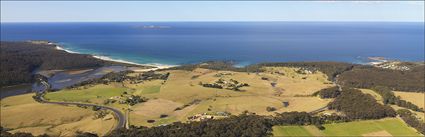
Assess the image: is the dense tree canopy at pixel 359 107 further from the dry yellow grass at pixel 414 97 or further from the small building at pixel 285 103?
the dry yellow grass at pixel 414 97

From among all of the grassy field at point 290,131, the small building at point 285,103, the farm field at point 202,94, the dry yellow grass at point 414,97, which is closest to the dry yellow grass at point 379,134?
the grassy field at point 290,131

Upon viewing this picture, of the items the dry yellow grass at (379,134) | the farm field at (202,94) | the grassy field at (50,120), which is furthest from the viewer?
the farm field at (202,94)

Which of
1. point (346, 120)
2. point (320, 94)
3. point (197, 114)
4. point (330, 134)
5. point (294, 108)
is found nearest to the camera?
point (330, 134)

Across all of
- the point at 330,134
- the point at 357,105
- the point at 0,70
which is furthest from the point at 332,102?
the point at 0,70

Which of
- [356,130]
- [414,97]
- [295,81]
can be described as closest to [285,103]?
[356,130]

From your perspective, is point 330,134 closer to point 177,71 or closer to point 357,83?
point 357,83

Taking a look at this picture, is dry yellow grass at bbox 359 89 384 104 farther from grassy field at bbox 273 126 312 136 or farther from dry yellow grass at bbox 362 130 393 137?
grassy field at bbox 273 126 312 136
